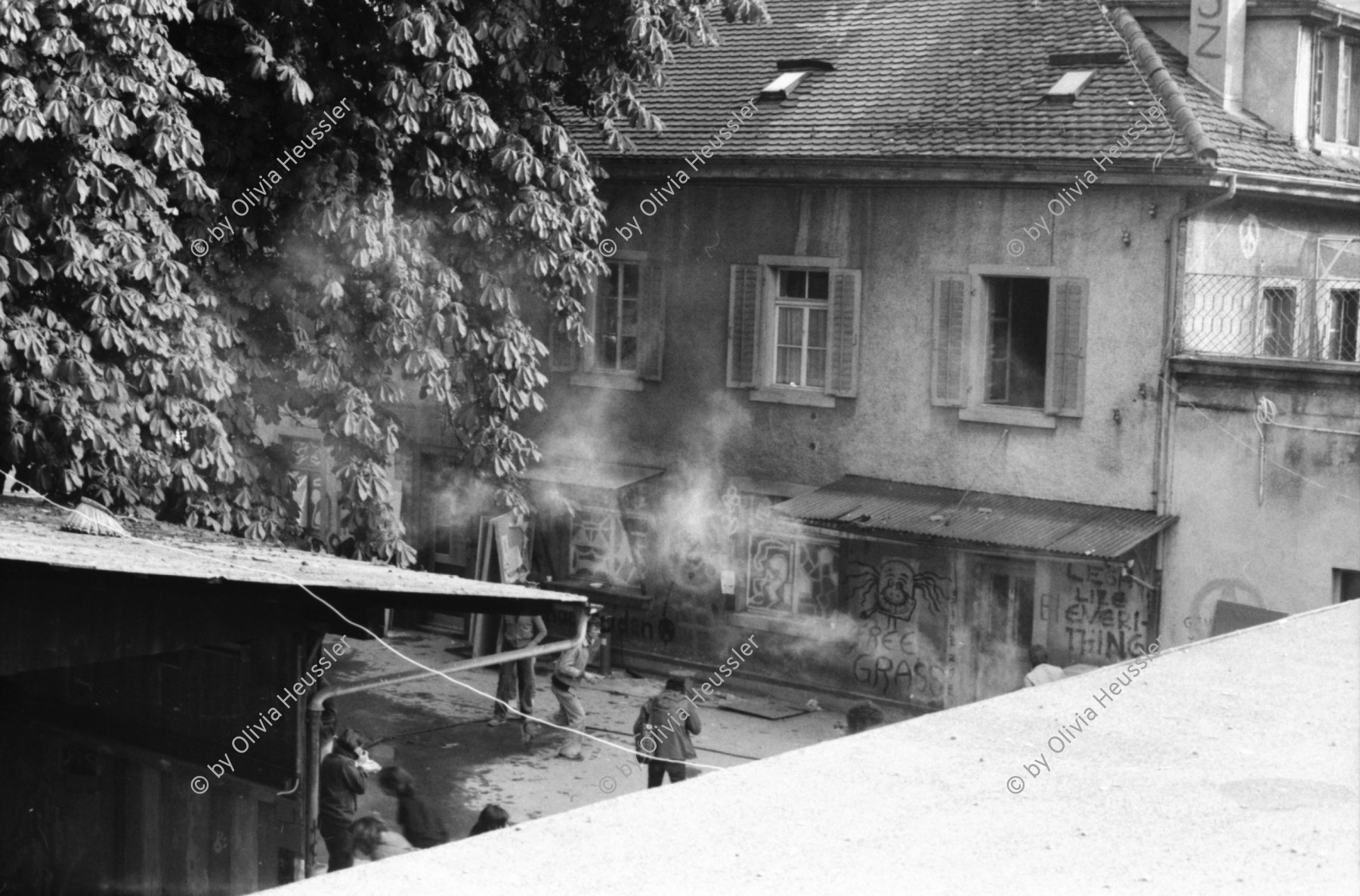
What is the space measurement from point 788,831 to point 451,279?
10735mm

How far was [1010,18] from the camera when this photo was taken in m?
20.4

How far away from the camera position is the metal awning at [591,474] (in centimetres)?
2139

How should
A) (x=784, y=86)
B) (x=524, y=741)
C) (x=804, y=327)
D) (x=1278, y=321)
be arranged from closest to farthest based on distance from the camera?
(x=524, y=741) → (x=1278, y=321) → (x=804, y=327) → (x=784, y=86)

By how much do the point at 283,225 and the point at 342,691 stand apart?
22.0 ft

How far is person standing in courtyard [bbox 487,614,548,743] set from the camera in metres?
18.2

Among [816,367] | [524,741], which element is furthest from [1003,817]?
[816,367]

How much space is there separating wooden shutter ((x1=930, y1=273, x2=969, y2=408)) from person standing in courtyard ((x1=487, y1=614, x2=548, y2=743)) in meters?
5.39

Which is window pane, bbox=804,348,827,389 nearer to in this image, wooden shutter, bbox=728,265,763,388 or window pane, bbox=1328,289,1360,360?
wooden shutter, bbox=728,265,763,388

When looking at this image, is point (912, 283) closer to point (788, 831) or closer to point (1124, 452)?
point (1124, 452)

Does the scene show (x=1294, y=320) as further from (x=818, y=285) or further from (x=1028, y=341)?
(x=818, y=285)

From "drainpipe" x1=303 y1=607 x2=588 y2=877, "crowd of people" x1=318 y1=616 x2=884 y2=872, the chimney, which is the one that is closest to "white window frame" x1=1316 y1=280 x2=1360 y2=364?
the chimney

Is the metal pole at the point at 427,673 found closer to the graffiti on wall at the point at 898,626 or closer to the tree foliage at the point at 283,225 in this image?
the tree foliage at the point at 283,225

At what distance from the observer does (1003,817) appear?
6.70 metres

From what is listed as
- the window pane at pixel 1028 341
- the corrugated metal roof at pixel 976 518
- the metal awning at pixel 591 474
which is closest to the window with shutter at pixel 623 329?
the metal awning at pixel 591 474
